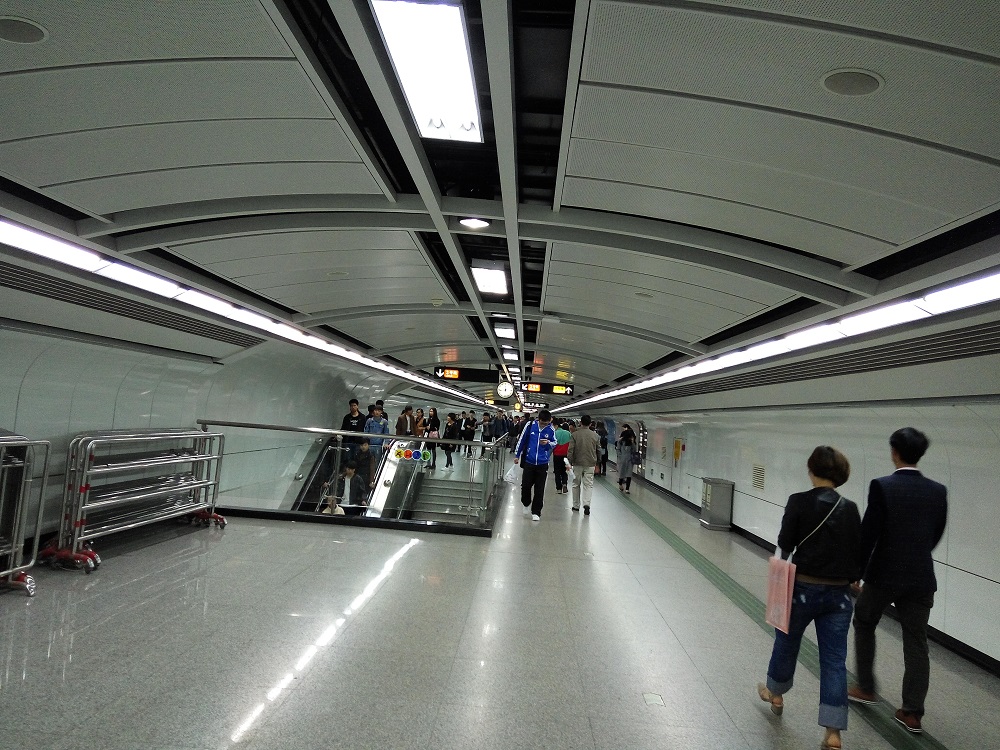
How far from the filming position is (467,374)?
722 inches

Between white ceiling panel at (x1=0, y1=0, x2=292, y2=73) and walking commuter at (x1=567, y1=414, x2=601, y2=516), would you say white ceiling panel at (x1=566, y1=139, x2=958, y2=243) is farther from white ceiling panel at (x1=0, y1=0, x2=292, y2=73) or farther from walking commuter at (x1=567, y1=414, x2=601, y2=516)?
walking commuter at (x1=567, y1=414, x2=601, y2=516)

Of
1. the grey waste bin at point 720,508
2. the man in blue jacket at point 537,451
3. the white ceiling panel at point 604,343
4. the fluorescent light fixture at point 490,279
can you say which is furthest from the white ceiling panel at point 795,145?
the grey waste bin at point 720,508

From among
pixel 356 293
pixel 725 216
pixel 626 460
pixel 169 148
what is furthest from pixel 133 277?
pixel 626 460

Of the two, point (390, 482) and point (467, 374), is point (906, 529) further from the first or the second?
Answer: point (467, 374)

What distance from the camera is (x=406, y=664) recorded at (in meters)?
4.11

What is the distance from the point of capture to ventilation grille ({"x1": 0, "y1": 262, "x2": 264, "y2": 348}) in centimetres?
488

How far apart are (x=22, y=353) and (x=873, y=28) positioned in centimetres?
734

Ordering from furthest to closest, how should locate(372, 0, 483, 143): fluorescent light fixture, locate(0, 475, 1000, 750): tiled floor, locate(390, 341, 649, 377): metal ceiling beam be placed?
locate(390, 341, 649, 377): metal ceiling beam, locate(0, 475, 1000, 750): tiled floor, locate(372, 0, 483, 143): fluorescent light fixture

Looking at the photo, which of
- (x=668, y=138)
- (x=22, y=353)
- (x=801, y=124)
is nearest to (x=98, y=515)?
(x=22, y=353)

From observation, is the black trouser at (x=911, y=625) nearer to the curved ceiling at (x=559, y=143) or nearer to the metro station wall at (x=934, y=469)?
the curved ceiling at (x=559, y=143)

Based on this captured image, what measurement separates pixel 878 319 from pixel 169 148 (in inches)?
183

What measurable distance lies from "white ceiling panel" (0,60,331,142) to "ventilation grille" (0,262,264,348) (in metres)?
2.22

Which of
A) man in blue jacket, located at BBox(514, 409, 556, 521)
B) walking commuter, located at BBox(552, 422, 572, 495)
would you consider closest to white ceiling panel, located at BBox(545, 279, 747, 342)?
man in blue jacket, located at BBox(514, 409, 556, 521)

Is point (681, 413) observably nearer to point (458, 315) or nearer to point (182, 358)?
point (458, 315)
